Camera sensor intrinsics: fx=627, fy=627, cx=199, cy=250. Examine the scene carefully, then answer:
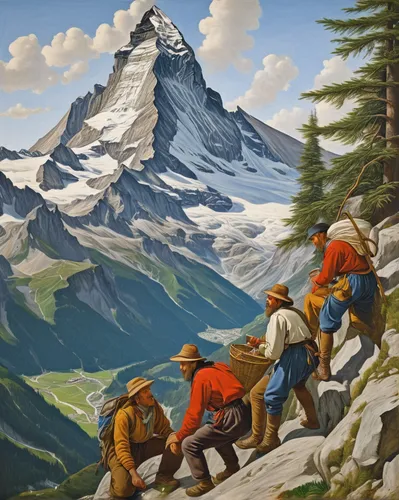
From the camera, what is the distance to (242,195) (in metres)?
17.9

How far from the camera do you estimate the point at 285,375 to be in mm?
8578

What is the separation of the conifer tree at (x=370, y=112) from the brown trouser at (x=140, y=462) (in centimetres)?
553

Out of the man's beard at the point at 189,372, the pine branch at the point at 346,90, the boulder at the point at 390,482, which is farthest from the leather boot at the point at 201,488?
the pine branch at the point at 346,90

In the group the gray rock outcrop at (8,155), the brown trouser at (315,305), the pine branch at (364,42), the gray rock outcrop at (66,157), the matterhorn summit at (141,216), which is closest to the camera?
the brown trouser at (315,305)

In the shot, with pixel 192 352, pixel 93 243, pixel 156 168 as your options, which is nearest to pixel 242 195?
pixel 156 168

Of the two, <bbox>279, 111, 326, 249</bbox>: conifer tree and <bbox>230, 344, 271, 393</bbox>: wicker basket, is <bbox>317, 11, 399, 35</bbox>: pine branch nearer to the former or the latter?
<bbox>279, 111, 326, 249</bbox>: conifer tree

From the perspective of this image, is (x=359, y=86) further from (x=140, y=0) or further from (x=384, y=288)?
(x=140, y=0)

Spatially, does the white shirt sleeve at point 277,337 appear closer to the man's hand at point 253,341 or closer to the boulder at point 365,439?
the man's hand at point 253,341

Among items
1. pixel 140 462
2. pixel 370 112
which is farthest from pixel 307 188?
pixel 140 462

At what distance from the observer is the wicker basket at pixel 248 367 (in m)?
8.82

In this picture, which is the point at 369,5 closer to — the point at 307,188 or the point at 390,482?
the point at 307,188

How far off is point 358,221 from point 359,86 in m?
3.33

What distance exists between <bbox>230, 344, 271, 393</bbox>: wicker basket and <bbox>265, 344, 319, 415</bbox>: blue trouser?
0.74 ft

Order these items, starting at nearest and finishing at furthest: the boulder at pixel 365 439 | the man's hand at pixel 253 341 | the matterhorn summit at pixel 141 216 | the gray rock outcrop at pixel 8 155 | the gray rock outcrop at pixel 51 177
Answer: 1. the boulder at pixel 365 439
2. the man's hand at pixel 253 341
3. the matterhorn summit at pixel 141 216
4. the gray rock outcrop at pixel 8 155
5. the gray rock outcrop at pixel 51 177
